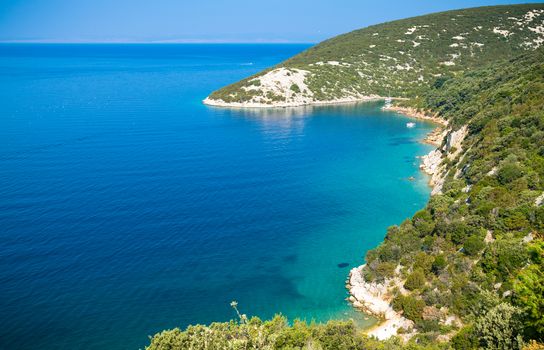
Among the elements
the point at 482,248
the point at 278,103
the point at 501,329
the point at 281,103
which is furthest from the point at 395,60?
the point at 501,329

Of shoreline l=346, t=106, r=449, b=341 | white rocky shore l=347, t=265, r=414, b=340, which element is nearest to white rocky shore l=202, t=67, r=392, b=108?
shoreline l=346, t=106, r=449, b=341

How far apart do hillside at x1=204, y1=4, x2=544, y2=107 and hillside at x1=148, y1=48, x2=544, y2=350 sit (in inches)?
3758

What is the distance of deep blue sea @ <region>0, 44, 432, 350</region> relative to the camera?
110 ft

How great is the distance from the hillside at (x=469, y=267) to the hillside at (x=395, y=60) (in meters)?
95.5

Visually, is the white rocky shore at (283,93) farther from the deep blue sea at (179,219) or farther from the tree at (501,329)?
the tree at (501,329)

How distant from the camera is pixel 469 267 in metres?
30.7

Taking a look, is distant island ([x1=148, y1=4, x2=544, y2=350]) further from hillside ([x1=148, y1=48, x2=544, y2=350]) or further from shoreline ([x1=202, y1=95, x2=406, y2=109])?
shoreline ([x1=202, y1=95, x2=406, y2=109])

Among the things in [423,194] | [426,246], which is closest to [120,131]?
[423,194]

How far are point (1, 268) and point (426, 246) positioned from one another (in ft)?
132

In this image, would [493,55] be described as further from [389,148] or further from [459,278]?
[459,278]

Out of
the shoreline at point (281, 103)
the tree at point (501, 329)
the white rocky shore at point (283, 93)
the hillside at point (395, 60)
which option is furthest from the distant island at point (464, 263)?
the hillside at point (395, 60)

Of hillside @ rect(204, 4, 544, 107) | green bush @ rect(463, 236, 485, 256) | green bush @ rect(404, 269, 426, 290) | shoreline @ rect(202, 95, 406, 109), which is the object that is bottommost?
green bush @ rect(404, 269, 426, 290)

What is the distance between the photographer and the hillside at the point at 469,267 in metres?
18.7

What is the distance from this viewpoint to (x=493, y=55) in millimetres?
162000
